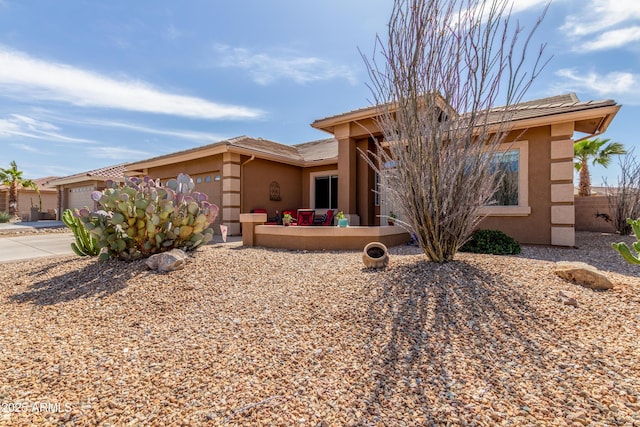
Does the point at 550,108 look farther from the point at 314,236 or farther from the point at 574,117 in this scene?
the point at 314,236

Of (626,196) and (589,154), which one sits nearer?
(626,196)

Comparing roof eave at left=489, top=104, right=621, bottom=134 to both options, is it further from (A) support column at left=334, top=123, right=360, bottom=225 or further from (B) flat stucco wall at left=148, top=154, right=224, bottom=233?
(B) flat stucco wall at left=148, top=154, right=224, bottom=233

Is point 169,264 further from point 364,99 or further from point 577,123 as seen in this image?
point 577,123

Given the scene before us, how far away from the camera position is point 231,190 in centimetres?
1148

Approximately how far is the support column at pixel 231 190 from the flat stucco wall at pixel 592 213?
532 inches

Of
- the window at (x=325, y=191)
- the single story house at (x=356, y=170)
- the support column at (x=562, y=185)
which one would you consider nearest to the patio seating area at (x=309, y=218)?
the single story house at (x=356, y=170)

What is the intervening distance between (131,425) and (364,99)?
4.85 meters

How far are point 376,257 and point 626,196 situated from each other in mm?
10946

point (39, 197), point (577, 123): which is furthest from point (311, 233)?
point (39, 197)

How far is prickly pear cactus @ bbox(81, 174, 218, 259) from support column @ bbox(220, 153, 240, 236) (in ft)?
18.0

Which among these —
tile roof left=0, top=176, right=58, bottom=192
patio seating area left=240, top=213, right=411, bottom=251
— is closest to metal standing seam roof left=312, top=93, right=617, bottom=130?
patio seating area left=240, top=213, right=411, bottom=251

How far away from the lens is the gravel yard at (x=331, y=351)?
1.82 meters

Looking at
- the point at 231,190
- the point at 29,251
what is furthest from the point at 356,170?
the point at 29,251

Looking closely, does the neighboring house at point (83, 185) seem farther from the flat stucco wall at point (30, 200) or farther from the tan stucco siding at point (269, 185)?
the tan stucco siding at point (269, 185)
